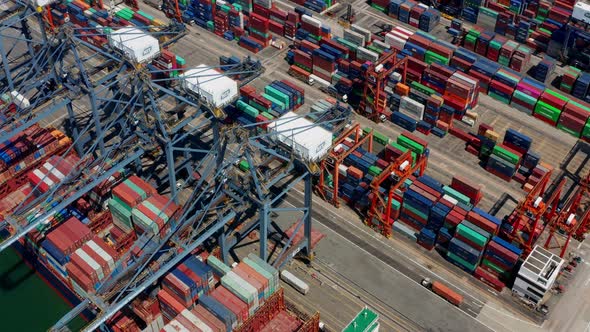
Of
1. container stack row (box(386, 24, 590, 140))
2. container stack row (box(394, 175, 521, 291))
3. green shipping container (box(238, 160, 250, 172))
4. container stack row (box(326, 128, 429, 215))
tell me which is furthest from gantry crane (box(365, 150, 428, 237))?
container stack row (box(386, 24, 590, 140))

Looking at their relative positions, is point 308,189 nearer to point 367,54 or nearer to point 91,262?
point 91,262

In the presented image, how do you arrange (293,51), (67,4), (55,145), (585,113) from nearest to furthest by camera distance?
(55,145) < (585,113) < (293,51) < (67,4)

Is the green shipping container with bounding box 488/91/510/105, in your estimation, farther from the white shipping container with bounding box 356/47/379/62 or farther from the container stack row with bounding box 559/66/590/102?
the white shipping container with bounding box 356/47/379/62

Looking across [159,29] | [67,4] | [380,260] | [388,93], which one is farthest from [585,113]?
[67,4]

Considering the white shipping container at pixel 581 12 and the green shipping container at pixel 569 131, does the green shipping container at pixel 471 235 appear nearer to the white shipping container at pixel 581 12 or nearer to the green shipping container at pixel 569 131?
the green shipping container at pixel 569 131

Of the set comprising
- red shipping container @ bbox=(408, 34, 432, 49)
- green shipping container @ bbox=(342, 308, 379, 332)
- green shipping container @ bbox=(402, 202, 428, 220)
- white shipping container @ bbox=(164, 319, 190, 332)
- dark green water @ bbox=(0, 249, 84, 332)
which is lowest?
dark green water @ bbox=(0, 249, 84, 332)

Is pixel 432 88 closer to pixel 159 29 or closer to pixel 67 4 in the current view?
pixel 159 29

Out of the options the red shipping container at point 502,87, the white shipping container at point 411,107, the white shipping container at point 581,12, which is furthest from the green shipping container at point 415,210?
the white shipping container at point 581,12
